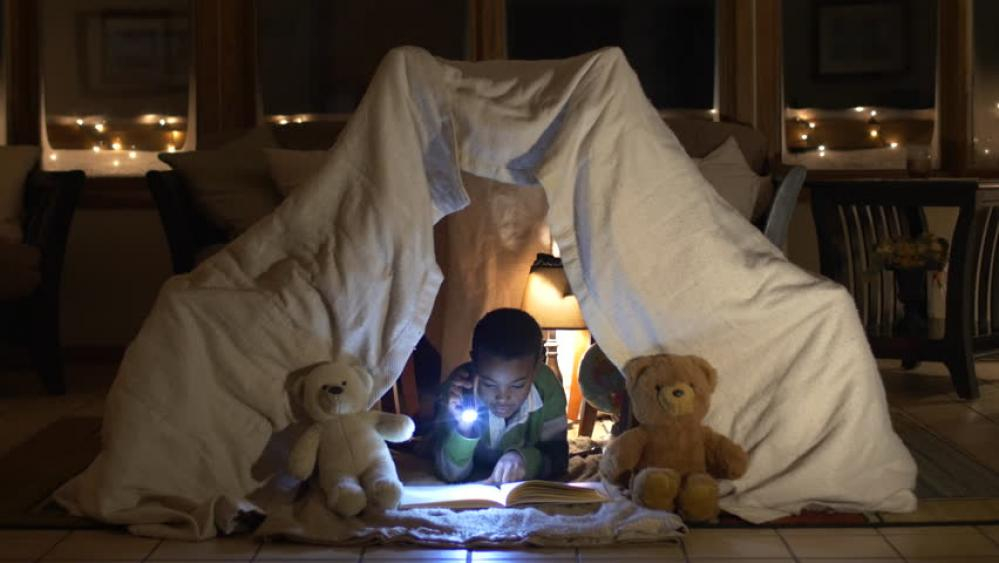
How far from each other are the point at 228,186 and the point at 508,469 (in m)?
1.80

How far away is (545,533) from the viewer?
314cm

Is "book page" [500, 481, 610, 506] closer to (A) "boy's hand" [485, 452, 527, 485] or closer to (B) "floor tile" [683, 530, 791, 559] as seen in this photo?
(A) "boy's hand" [485, 452, 527, 485]

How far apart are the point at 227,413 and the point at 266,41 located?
2.96 metres

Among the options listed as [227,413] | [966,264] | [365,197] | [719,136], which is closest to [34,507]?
[227,413]

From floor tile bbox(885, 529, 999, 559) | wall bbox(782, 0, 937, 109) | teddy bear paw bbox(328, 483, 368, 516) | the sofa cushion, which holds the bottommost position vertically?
floor tile bbox(885, 529, 999, 559)

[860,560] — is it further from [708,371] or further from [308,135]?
[308,135]

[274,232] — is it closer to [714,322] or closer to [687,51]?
[714,322]

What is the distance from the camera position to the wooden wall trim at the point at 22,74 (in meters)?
5.86

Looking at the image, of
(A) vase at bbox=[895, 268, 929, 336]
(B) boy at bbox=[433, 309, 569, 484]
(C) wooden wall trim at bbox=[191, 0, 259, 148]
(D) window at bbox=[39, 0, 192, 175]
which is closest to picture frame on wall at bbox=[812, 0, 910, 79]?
(A) vase at bbox=[895, 268, 929, 336]

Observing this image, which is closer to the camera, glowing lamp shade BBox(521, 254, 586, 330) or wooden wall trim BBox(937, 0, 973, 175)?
glowing lamp shade BBox(521, 254, 586, 330)

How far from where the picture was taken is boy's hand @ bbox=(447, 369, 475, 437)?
137 inches

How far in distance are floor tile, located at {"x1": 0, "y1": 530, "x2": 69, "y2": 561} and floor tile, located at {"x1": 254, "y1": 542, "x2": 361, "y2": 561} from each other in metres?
0.47

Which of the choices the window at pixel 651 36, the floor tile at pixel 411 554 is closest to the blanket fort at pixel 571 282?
the floor tile at pixel 411 554

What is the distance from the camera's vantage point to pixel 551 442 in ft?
11.8
